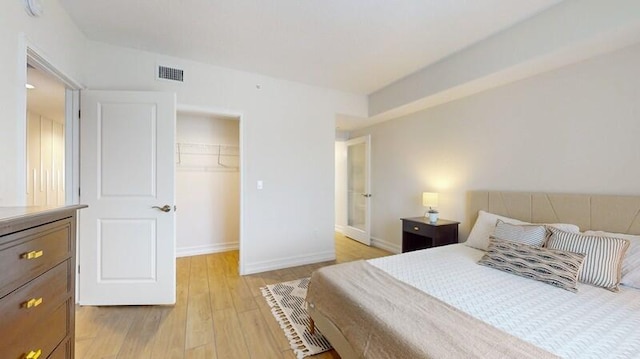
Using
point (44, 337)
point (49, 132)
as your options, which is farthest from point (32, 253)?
point (49, 132)

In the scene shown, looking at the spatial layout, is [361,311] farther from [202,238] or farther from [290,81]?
[202,238]

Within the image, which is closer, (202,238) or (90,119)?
(90,119)

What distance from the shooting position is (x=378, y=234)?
4.61 metres

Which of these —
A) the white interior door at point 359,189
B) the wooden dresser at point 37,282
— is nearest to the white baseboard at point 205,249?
the white interior door at point 359,189

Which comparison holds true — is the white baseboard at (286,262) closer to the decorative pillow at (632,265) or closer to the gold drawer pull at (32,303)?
the gold drawer pull at (32,303)

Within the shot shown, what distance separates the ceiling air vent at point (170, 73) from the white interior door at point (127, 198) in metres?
0.48

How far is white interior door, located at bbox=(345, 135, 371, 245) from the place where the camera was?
479 centimetres

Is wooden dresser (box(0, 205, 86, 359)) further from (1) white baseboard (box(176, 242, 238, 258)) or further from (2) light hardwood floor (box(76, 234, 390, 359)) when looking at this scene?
(1) white baseboard (box(176, 242, 238, 258))

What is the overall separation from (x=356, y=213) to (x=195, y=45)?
3812 millimetres

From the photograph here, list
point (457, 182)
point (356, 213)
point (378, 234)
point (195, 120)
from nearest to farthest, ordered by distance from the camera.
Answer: point (457, 182) < point (195, 120) < point (378, 234) < point (356, 213)

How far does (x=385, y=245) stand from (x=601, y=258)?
2857 mm

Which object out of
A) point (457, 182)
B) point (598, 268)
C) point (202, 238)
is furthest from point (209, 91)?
point (598, 268)

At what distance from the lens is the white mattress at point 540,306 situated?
44.9 inches

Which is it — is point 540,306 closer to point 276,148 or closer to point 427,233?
point 427,233
